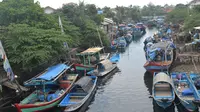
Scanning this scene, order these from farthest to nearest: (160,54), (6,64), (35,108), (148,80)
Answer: (160,54)
(148,80)
(6,64)
(35,108)

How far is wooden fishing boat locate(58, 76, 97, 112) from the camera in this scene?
1536cm

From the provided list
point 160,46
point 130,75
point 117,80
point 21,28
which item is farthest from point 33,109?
point 160,46

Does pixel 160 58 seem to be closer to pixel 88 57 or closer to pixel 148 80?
pixel 148 80

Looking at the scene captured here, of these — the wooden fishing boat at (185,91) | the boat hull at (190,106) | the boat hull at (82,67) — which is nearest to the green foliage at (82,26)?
the boat hull at (82,67)

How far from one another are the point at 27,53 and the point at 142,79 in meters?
11.9

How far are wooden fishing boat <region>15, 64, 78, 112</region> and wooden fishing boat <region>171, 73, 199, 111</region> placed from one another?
823 centimetres

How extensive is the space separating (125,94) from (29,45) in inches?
352

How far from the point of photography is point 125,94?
19484 millimetres

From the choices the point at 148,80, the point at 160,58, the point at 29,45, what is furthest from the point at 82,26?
the point at 29,45

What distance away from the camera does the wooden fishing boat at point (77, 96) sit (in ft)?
50.4

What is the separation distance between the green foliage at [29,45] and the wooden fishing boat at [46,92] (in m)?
1.46

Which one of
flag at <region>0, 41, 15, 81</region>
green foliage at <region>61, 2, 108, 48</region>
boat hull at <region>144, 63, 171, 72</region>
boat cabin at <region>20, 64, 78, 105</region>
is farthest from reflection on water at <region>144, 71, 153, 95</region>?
green foliage at <region>61, 2, 108, 48</region>

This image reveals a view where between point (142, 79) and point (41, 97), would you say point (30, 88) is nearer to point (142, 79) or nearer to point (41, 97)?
point (41, 97)

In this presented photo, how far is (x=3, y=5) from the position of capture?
21.7 meters
